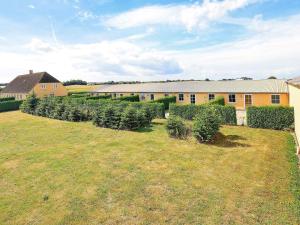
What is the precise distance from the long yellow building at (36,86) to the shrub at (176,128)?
44.0m

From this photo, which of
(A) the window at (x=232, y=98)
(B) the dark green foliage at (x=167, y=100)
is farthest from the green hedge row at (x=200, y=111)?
(A) the window at (x=232, y=98)

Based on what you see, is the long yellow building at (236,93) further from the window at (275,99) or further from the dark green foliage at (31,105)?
the dark green foliage at (31,105)

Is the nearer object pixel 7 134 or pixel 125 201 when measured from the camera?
pixel 125 201

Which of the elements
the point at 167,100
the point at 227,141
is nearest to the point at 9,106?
the point at 167,100

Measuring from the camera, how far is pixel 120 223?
9.17 meters

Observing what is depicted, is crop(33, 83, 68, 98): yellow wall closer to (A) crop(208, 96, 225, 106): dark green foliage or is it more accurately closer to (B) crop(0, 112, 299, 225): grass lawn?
(B) crop(0, 112, 299, 225): grass lawn

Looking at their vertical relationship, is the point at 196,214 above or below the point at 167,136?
below

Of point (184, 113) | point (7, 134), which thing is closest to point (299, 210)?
point (184, 113)

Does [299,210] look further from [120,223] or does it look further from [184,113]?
[184,113]

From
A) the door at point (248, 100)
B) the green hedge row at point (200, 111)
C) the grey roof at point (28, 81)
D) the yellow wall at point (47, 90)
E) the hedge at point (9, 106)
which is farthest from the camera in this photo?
the grey roof at point (28, 81)

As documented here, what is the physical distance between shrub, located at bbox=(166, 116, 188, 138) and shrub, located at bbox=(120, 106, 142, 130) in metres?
4.80

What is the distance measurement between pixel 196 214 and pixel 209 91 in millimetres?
31039

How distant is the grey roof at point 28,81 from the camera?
2330 inches

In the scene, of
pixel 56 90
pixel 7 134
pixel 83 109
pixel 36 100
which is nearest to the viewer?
pixel 7 134
